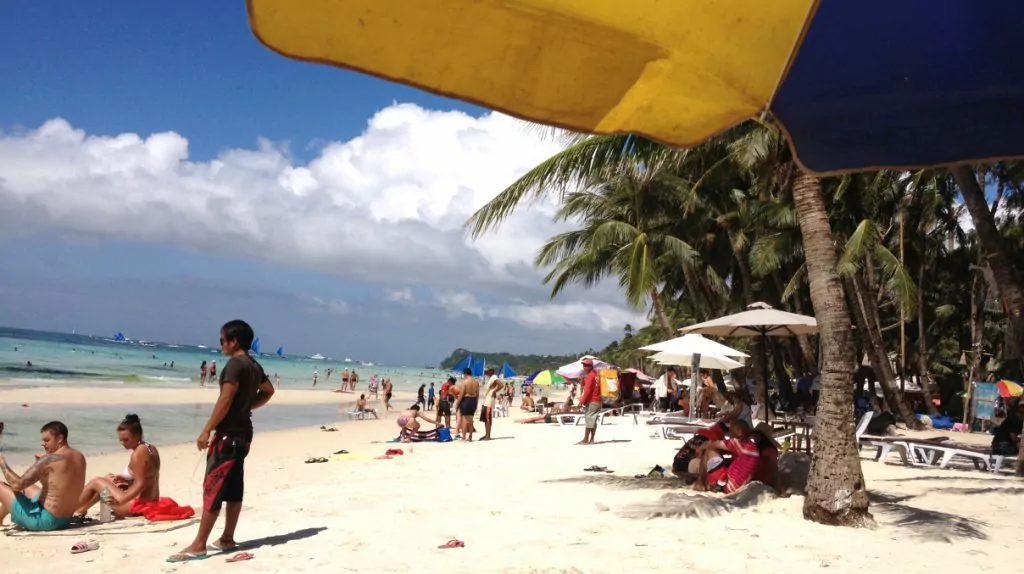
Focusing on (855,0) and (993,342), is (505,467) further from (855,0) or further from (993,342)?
(993,342)

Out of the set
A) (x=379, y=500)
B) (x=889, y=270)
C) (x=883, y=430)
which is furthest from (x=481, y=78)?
(x=889, y=270)

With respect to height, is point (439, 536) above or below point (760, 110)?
below

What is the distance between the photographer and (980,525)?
5.77 metres

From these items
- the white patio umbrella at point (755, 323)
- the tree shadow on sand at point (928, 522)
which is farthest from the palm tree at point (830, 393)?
the white patio umbrella at point (755, 323)

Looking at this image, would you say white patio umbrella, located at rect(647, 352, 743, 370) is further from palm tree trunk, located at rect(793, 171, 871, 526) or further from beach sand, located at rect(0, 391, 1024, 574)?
palm tree trunk, located at rect(793, 171, 871, 526)

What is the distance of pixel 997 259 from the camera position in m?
8.18

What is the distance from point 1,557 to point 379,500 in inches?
116

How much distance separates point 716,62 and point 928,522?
17.3 ft

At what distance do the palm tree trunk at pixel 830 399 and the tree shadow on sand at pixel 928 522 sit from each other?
0.38 m

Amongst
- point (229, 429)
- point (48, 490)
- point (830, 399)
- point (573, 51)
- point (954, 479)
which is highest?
point (573, 51)

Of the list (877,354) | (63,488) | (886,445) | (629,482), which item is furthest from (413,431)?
(877,354)

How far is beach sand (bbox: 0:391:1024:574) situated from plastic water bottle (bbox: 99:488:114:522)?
0.18 m

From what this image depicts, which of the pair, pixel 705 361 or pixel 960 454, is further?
pixel 705 361

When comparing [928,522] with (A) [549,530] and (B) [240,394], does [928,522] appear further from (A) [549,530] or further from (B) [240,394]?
(B) [240,394]
